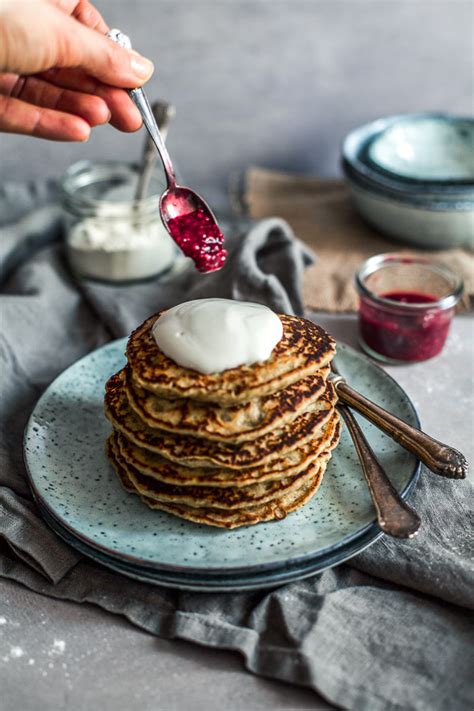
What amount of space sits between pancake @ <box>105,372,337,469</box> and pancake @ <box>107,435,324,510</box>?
0.07 meters

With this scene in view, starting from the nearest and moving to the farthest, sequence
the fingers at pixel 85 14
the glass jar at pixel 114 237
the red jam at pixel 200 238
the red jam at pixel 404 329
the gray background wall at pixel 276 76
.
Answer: the red jam at pixel 200 238, the fingers at pixel 85 14, the red jam at pixel 404 329, the glass jar at pixel 114 237, the gray background wall at pixel 276 76

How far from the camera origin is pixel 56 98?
2248 mm

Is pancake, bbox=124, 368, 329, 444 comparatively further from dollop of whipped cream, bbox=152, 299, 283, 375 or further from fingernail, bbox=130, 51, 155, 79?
fingernail, bbox=130, 51, 155, 79

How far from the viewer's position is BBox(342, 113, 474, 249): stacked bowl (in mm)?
2795

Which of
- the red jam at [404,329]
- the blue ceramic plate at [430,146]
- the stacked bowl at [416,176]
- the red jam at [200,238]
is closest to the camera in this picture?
the red jam at [200,238]

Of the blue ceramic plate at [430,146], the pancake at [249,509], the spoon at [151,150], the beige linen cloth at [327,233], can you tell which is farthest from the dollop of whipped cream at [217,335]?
the blue ceramic plate at [430,146]

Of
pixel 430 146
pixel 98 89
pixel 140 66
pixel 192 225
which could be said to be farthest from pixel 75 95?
pixel 430 146

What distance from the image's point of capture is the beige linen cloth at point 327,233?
2.73m

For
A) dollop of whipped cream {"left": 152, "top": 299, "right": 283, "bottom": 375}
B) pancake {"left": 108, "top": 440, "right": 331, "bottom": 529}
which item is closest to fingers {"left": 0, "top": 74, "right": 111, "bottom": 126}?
dollop of whipped cream {"left": 152, "top": 299, "right": 283, "bottom": 375}

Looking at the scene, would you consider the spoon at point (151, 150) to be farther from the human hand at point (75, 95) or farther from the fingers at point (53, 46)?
the fingers at point (53, 46)

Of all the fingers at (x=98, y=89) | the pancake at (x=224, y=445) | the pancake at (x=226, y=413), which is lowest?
the pancake at (x=224, y=445)

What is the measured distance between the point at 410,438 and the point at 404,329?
1.96ft

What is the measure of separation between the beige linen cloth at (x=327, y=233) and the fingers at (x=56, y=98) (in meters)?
0.90

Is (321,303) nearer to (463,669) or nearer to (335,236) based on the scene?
(335,236)
